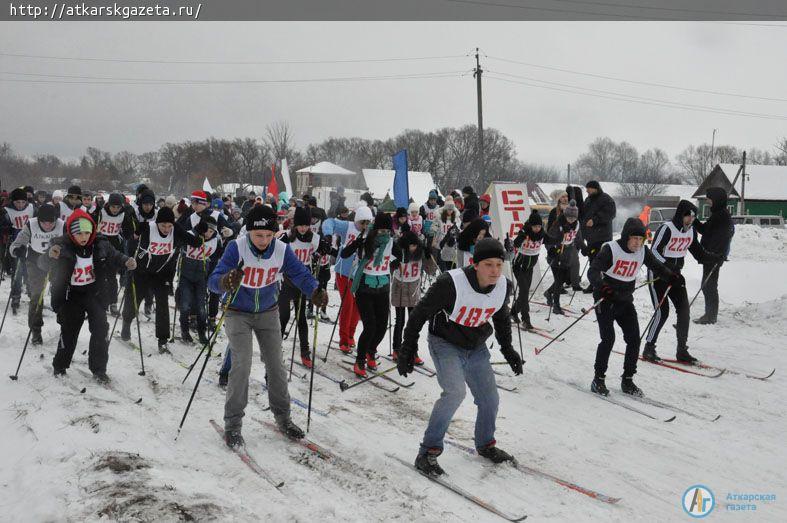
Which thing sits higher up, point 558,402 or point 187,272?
point 187,272

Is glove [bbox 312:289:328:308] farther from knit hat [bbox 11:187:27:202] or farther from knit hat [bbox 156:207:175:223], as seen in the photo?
knit hat [bbox 11:187:27:202]

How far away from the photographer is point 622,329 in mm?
6508

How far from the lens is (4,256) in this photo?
40.4 ft

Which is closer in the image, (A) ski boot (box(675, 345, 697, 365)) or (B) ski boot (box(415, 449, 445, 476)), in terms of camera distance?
(B) ski boot (box(415, 449, 445, 476))

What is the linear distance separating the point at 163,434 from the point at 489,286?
3242mm

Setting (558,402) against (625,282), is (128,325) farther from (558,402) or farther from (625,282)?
(625,282)

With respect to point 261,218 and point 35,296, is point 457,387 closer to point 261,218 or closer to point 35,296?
point 261,218

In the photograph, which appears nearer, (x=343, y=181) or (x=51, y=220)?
(x=51, y=220)

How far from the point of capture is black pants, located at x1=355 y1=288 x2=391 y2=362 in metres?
7.03

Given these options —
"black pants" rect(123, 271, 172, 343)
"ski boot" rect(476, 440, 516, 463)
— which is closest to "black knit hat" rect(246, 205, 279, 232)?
"ski boot" rect(476, 440, 516, 463)

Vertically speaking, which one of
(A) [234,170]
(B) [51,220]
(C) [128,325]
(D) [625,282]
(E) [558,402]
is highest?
(A) [234,170]

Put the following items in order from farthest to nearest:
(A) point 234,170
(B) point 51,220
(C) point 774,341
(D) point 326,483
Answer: (A) point 234,170
(C) point 774,341
(B) point 51,220
(D) point 326,483

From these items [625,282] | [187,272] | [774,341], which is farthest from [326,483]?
[774,341]

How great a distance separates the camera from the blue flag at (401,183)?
36.8 ft
